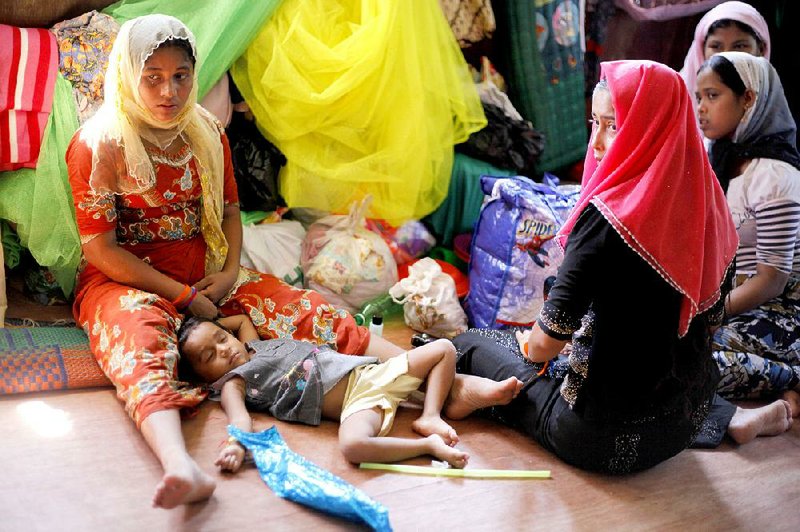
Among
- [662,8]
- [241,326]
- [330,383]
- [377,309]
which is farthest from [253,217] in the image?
[662,8]

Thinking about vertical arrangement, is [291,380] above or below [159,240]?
below

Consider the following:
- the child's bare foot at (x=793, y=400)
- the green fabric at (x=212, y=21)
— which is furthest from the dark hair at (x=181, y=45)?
the child's bare foot at (x=793, y=400)

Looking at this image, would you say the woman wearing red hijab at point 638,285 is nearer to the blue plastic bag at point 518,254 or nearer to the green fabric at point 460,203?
the blue plastic bag at point 518,254

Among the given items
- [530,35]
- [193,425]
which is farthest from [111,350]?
[530,35]

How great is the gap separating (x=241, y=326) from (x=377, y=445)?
664 millimetres

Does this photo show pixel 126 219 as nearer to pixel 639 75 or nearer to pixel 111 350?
pixel 111 350

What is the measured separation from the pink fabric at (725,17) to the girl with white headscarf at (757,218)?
0.56 m

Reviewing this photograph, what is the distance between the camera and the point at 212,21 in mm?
2898

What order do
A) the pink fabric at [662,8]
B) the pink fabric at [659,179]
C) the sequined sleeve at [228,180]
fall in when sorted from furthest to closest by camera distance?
1. the pink fabric at [662,8]
2. the sequined sleeve at [228,180]
3. the pink fabric at [659,179]

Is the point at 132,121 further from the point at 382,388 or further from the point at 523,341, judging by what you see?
the point at 523,341

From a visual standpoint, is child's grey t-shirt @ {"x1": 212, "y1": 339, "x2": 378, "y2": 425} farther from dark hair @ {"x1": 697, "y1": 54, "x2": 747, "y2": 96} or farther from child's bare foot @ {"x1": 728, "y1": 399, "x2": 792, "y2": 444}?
dark hair @ {"x1": 697, "y1": 54, "x2": 747, "y2": 96}

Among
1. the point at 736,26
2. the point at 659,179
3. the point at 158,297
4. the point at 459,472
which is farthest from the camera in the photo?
the point at 736,26

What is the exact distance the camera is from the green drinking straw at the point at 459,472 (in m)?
2.14

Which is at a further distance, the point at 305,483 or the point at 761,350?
Answer: the point at 761,350
